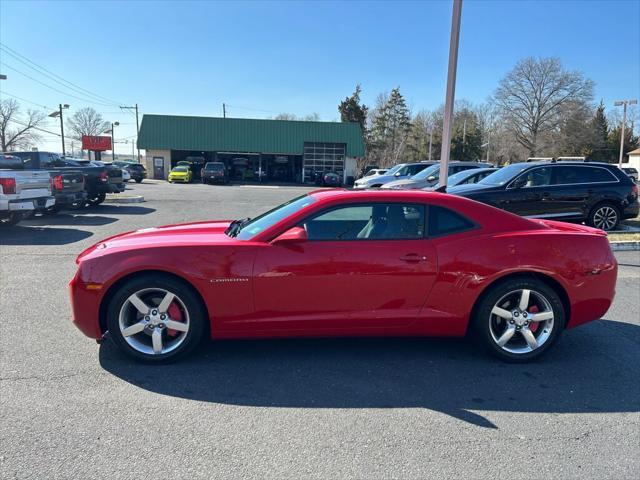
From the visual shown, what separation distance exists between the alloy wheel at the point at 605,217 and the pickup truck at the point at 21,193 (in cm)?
1332

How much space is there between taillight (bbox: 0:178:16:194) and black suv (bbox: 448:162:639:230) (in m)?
10.4

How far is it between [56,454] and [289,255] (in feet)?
6.61

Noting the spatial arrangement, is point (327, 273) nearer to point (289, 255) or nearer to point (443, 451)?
point (289, 255)

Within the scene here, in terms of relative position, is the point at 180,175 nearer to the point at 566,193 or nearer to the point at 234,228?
the point at 566,193

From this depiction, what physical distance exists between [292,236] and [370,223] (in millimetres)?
739

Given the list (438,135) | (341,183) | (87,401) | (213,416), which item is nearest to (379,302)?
(213,416)

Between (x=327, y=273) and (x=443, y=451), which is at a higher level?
(x=327, y=273)

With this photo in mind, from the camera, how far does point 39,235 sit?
10297 millimetres

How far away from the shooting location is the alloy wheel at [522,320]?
3961 millimetres

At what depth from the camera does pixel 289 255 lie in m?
3.74

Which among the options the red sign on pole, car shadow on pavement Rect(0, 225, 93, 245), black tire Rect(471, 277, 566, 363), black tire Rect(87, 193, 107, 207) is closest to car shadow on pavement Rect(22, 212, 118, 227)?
car shadow on pavement Rect(0, 225, 93, 245)

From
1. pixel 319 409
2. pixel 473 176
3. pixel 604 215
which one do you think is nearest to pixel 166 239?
pixel 319 409

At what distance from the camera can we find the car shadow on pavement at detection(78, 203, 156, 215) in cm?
1505

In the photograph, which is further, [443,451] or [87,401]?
[87,401]
